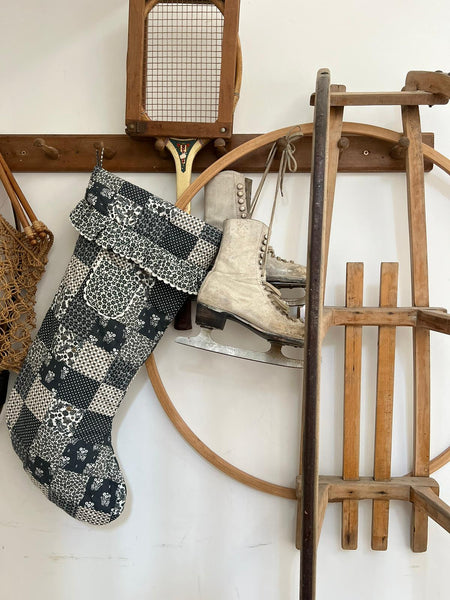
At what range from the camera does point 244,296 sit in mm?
885

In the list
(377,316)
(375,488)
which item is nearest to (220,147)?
(377,316)

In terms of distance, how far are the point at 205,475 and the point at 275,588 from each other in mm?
290

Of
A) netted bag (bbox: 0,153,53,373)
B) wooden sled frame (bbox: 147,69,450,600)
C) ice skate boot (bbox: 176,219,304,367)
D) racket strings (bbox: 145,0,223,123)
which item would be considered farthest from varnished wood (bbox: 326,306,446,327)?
netted bag (bbox: 0,153,53,373)

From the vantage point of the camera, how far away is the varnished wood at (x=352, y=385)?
38.8 inches

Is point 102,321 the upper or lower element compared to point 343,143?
lower

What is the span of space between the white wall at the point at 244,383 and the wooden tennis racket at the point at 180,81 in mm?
80

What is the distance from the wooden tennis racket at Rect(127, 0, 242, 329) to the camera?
0.97 metres

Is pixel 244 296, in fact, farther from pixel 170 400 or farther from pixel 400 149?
pixel 400 149

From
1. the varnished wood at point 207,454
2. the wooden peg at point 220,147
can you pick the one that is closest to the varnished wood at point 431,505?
the varnished wood at point 207,454

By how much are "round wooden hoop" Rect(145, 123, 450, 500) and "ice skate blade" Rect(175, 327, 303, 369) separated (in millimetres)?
124

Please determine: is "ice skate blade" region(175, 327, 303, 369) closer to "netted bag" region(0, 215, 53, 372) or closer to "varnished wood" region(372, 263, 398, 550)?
"varnished wood" region(372, 263, 398, 550)

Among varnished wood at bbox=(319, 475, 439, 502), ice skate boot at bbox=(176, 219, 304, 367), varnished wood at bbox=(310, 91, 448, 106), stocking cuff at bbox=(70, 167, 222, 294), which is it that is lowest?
varnished wood at bbox=(319, 475, 439, 502)

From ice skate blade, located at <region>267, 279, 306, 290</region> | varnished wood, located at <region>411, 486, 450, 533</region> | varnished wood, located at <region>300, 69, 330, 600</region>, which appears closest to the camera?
varnished wood, located at <region>300, 69, 330, 600</region>

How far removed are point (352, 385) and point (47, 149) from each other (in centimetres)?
80
